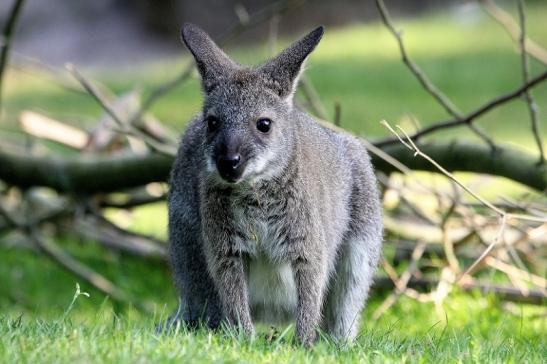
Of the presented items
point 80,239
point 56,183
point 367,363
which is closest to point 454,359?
point 367,363

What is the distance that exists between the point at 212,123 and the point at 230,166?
0.37 metres

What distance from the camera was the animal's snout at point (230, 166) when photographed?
16.3 ft

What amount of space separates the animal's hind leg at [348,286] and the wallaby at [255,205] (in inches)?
5.3

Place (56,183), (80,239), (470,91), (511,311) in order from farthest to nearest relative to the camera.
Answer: (470,91) < (80,239) < (56,183) < (511,311)

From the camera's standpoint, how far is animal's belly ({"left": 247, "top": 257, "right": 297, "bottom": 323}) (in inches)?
213

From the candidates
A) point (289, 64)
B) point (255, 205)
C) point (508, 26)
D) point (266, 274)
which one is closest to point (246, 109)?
point (289, 64)

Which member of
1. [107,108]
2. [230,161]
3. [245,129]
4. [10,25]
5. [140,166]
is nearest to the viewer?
[230,161]

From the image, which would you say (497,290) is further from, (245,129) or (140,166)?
(245,129)

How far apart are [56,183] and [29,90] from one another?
1240 centimetres

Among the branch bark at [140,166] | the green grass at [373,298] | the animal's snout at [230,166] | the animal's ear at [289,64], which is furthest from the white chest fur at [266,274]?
the branch bark at [140,166]

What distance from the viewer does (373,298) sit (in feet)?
27.4

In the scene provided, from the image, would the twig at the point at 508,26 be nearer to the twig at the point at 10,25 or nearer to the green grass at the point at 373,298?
the green grass at the point at 373,298

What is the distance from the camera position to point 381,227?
6285 millimetres

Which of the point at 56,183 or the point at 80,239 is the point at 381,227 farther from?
the point at 80,239
